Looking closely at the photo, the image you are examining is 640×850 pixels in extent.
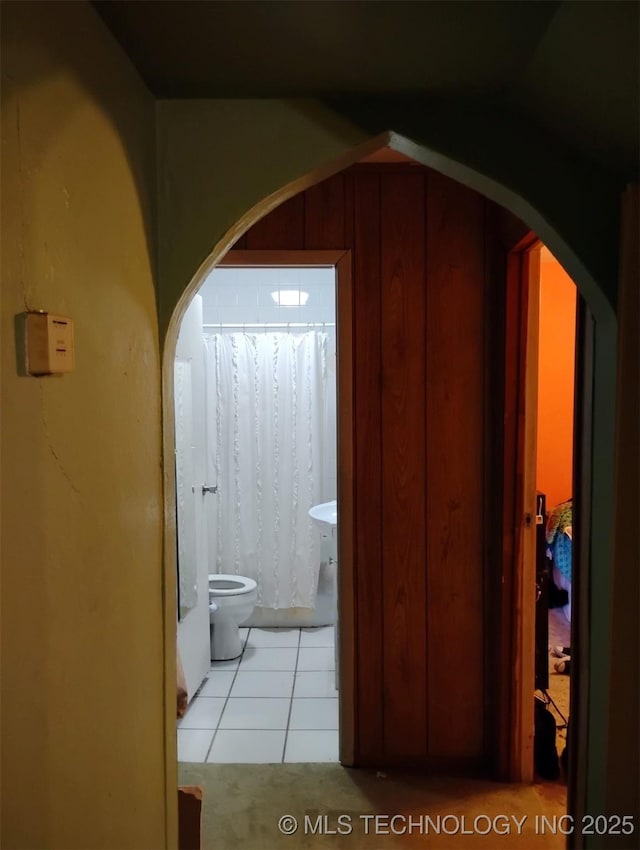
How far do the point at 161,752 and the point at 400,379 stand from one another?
1.52 metres

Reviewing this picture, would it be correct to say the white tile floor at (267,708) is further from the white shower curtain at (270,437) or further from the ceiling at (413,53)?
the ceiling at (413,53)

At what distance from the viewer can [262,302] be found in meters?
3.82

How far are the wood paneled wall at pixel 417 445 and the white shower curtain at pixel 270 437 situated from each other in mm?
1388

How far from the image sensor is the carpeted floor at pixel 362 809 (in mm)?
2020

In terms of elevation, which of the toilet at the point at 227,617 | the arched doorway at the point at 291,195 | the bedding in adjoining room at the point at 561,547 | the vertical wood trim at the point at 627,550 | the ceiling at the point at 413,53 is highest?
the ceiling at the point at 413,53

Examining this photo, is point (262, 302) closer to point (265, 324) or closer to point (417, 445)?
point (265, 324)

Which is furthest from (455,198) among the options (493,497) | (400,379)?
(493,497)

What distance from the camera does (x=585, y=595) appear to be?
1275 millimetres

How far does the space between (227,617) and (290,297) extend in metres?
1.93

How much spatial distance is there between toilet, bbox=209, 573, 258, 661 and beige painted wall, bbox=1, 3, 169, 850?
2121 millimetres

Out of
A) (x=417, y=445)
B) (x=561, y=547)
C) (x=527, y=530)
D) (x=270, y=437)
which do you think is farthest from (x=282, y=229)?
(x=561, y=547)

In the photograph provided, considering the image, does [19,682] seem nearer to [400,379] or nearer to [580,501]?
[580,501]

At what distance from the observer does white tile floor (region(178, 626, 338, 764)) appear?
2.52m

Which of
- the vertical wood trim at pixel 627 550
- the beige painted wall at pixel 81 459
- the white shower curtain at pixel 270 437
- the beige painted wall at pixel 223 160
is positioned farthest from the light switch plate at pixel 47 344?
the white shower curtain at pixel 270 437
